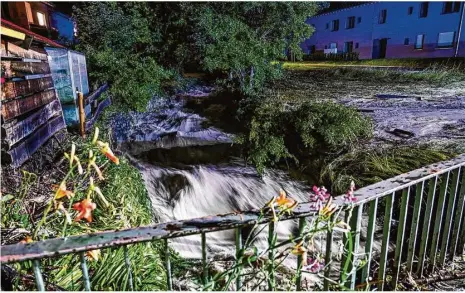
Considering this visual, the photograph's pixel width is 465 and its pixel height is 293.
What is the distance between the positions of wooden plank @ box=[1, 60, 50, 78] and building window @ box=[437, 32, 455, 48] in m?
23.8

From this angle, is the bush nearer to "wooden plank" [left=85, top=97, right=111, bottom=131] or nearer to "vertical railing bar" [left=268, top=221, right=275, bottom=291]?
"wooden plank" [left=85, top=97, right=111, bottom=131]

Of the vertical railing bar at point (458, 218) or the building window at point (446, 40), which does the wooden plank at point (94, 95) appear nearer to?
the vertical railing bar at point (458, 218)

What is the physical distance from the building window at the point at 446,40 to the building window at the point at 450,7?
1.46 m

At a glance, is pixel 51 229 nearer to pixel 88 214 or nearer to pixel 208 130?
pixel 88 214

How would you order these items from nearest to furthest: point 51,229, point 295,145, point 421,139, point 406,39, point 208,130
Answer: point 51,229 → point 421,139 → point 295,145 → point 208,130 → point 406,39

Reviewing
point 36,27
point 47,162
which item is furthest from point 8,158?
point 36,27

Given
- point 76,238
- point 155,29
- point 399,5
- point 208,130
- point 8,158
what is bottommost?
point 208,130

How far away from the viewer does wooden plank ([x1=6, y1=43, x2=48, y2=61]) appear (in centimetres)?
502

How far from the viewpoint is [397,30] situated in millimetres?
23844

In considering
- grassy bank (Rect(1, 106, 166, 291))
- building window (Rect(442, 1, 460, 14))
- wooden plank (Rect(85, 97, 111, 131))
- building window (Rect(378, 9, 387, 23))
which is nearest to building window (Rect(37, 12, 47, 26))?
wooden plank (Rect(85, 97, 111, 131))

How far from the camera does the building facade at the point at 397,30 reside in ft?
67.6

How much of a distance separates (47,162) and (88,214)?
4568 millimetres

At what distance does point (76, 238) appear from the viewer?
1.27 m

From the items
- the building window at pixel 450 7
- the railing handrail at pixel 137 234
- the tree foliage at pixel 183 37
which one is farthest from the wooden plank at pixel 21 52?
the building window at pixel 450 7
